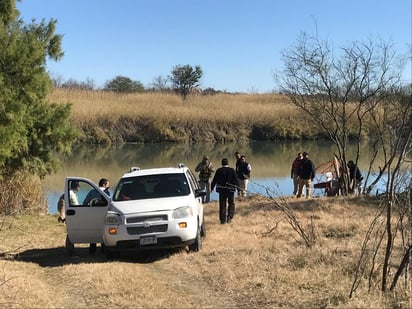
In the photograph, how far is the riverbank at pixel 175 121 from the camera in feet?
173

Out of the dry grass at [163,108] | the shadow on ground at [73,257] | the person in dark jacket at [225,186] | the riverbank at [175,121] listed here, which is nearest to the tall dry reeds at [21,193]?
the shadow on ground at [73,257]

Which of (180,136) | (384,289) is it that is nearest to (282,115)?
(180,136)

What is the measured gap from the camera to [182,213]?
10.0 meters

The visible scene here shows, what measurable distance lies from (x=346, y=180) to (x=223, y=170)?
8142mm

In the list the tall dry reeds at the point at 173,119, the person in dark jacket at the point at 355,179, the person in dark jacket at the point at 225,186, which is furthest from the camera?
the tall dry reeds at the point at 173,119

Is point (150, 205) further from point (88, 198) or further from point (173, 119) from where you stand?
point (173, 119)

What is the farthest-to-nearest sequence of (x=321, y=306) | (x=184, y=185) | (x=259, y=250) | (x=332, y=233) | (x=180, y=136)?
(x=180, y=136)
(x=332, y=233)
(x=184, y=185)
(x=259, y=250)
(x=321, y=306)

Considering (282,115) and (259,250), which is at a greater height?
(282,115)

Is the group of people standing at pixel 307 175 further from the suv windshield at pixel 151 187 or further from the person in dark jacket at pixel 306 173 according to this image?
the suv windshield at pixel 151 187

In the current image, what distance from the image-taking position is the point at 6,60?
16.1m

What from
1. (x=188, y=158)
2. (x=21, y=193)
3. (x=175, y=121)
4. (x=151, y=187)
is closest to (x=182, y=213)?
(x=151, y=187)

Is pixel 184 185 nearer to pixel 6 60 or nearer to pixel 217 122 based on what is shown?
pixel 6 60

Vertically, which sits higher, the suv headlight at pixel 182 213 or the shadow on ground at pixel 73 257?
the suv headlight at pixel 182 213

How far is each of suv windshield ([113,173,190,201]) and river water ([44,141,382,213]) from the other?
9.99m
